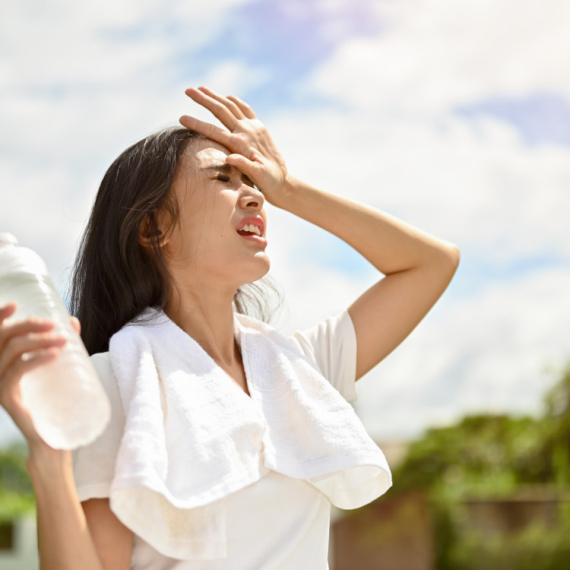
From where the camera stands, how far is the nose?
5.81ft

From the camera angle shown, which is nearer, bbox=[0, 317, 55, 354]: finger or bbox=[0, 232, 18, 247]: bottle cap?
bbox=[0, 317, 55, 354]: finger

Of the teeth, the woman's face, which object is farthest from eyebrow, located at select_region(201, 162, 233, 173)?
the teeth

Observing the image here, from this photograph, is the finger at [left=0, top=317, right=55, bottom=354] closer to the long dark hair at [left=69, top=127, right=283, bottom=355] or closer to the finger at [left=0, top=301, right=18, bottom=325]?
the finger at [left=0, top=301, right=18, bottom=325]

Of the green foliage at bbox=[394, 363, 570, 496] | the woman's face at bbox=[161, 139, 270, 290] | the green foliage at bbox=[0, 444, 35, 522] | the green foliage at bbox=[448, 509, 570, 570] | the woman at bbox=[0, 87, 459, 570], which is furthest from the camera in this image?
the green foliage at bbox=[394, 363, 570, 496]

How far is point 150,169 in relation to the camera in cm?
179

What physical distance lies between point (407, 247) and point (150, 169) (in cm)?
72

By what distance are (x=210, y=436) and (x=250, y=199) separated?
1.90ft

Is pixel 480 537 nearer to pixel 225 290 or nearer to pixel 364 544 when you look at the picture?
pixel 364 544

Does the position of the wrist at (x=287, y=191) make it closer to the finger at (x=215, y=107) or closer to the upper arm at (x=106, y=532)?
the finger at (x=215, y=107)

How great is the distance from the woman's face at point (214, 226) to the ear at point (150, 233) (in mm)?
20

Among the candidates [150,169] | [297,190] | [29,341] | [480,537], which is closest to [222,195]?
[150,169]

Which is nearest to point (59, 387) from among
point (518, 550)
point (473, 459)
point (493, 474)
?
point (518, 550)

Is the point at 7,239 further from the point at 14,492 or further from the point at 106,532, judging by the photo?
the point at 14,492

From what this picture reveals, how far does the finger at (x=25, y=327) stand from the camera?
1140mm
